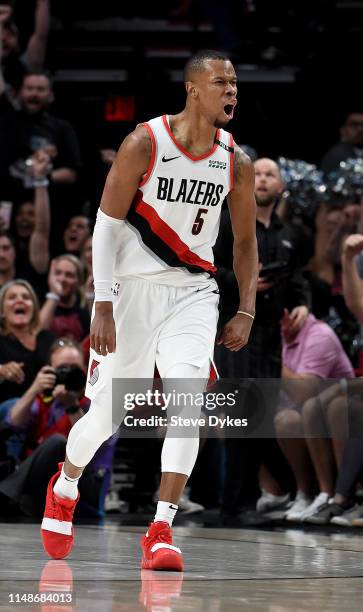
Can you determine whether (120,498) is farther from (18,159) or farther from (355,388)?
(18,159)

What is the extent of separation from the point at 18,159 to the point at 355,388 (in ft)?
10.6

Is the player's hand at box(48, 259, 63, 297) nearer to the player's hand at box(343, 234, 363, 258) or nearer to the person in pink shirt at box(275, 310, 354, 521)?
the person in pink shirt at box(275, 310, 354, 521)

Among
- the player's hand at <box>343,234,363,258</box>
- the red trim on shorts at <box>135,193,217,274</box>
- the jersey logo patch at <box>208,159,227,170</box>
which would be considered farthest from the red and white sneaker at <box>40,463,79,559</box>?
the player's hand at <box>343,234,363,258</box>

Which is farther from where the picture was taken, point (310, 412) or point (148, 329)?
point (310, 412)

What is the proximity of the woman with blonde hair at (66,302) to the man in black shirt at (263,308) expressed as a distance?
134 centimetres

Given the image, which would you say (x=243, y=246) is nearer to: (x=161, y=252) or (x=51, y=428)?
(x=161, y=252)

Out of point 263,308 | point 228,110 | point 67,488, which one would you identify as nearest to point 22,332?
point 263,308

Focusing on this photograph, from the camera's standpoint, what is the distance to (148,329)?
163 inches

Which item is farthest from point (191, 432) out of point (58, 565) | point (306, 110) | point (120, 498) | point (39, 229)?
point (306, 110)

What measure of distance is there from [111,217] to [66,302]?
361 cm

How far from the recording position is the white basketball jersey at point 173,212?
410 centimetres

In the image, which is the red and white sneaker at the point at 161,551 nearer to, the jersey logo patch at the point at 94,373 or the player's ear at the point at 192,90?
the jersey logo patch at the point at 94,373

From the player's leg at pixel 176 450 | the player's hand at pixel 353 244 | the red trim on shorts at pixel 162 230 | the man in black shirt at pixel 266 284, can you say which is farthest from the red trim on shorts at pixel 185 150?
the man in black shirt at pixel 266 284

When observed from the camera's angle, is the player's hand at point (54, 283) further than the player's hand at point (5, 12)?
No
